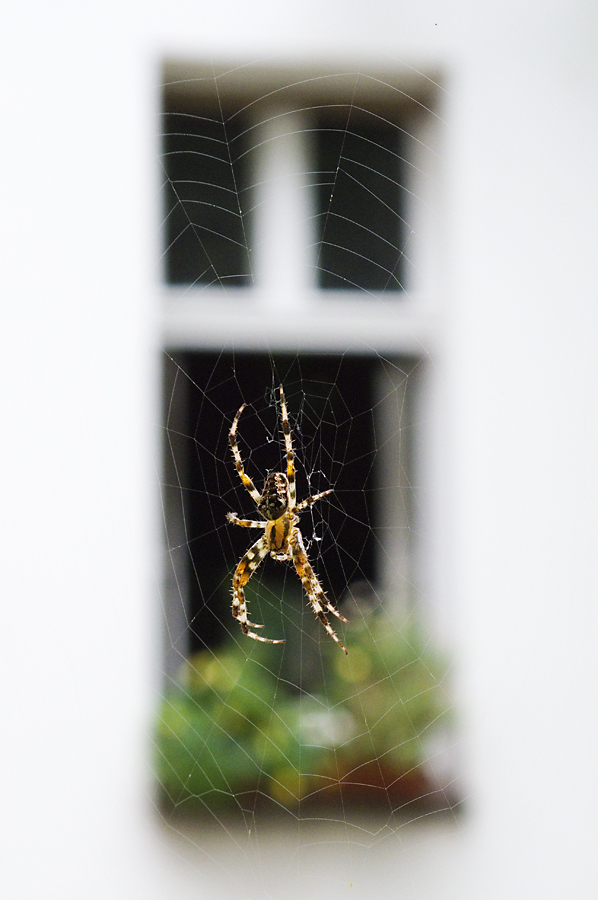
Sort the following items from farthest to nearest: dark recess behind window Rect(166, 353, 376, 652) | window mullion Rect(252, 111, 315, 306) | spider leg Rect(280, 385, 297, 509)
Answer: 1. window mullion Rect(252, 111, 315, 306)
2. dark recess behind window Rect(166, 353, 376, 652)
3. spider leg Rect(280, 385, 297, 509)

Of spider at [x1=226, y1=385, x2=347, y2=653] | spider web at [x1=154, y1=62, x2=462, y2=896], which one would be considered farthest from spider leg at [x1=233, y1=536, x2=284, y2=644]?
spider web at [x1=154, y1=62, x2=462, y2=896]

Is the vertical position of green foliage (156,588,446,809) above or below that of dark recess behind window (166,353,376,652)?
below

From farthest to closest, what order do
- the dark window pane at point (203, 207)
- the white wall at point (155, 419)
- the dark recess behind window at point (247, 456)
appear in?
the dark window pane at point (203, 207)
the white wall at point (155, 419)
the dark recess behind window at point (247, 456)

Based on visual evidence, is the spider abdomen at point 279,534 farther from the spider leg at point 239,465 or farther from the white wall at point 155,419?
the white wall at point 155,419

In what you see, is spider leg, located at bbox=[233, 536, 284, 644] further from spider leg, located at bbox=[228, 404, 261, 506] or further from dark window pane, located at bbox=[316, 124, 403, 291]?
dark window pane, located at bbox=[316, 124, 403, 291]

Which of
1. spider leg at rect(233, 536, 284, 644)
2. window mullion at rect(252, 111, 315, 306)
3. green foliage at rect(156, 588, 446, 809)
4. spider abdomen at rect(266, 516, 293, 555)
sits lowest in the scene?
green foliage at rect(156, 588, 446, 809)

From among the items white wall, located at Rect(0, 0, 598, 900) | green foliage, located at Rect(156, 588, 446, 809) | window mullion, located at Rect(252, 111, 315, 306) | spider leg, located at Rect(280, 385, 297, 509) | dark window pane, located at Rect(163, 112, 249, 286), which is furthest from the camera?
window mullion, located at Rect(252, 111, 315, 306)

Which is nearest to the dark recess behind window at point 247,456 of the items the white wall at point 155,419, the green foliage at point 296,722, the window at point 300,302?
the window at point 300,302

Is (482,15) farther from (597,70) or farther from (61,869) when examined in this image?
(61,869)

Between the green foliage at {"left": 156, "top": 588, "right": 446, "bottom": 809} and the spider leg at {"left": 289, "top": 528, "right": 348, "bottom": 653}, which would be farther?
the green foliage at {"left": 156, "top": 588, "right": 446, "bottom": 809}
